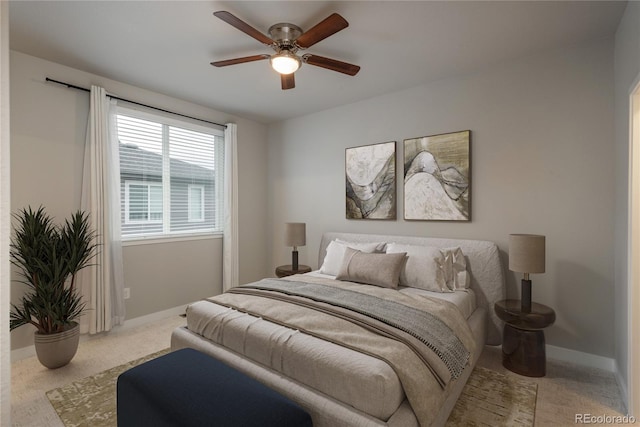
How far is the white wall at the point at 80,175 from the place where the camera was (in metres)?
2.84

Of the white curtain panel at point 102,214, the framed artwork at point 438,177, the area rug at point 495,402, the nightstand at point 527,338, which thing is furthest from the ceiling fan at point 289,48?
the area rug at point 495,402

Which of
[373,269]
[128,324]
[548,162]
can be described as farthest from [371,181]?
[128,324]

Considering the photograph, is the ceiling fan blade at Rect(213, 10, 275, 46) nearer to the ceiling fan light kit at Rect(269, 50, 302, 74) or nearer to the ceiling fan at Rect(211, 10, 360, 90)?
the ceiling fan at Rect(211, 10, 360, 90)

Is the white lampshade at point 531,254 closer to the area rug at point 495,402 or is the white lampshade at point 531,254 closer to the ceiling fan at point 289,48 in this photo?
the area rug at point 495,402

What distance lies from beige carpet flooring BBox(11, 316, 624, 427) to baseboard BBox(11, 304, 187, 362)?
69mm

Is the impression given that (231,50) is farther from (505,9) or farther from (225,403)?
(225,403)

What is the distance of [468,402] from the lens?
215 cm

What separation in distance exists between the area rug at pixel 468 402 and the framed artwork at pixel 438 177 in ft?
5.06

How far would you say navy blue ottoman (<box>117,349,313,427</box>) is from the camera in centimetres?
134

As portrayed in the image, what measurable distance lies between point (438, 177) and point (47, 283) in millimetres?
3820

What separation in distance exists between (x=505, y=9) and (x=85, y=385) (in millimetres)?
4164

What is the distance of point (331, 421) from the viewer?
1.52 metres

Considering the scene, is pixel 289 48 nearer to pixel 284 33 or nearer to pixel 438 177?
pixel 284 33

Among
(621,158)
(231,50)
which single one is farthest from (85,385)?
(621,158)
